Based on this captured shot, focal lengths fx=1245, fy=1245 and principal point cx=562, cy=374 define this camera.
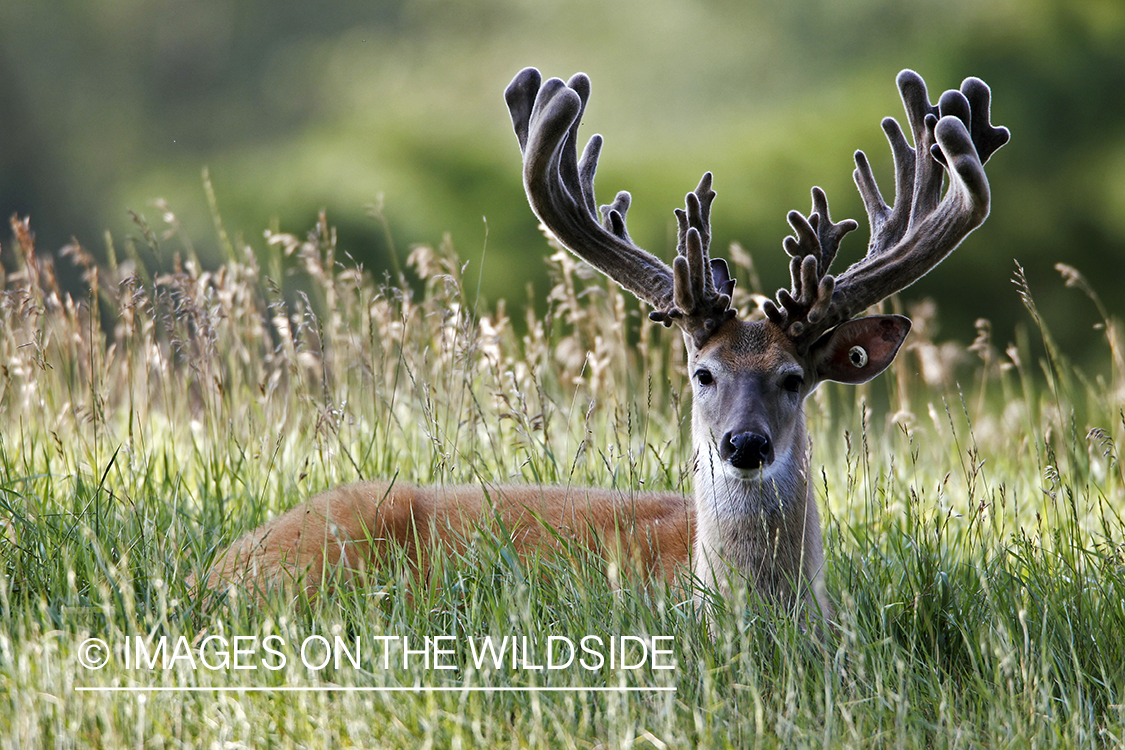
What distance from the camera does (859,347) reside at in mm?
3658

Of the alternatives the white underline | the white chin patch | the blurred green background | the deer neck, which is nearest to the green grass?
the white underline

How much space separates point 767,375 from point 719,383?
0.14 metres

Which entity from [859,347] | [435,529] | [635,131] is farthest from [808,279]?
[635,131]

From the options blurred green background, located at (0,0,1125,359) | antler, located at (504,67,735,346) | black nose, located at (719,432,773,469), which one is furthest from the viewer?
blurred green background, located at (0,0,1125,359)

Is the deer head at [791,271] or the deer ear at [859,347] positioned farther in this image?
the deer ear at [859,347]

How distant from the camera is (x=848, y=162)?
39.1ft

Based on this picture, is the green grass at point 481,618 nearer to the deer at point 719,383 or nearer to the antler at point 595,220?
the deer at point 719,383

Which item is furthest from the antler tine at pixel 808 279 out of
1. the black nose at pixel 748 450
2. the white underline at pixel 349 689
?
the white underline at pixel 349 689

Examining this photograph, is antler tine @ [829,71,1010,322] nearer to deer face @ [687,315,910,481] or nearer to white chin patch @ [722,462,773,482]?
deer face @ [687,315,910,481]

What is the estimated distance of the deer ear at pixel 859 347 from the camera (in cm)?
364

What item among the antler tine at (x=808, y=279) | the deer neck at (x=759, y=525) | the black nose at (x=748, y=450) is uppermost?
the antler tine at (x=808, y=279)

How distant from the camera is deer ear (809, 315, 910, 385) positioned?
12.0ft

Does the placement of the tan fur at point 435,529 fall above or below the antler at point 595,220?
below

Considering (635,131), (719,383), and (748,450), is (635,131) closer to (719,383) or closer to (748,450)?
(719,383)
